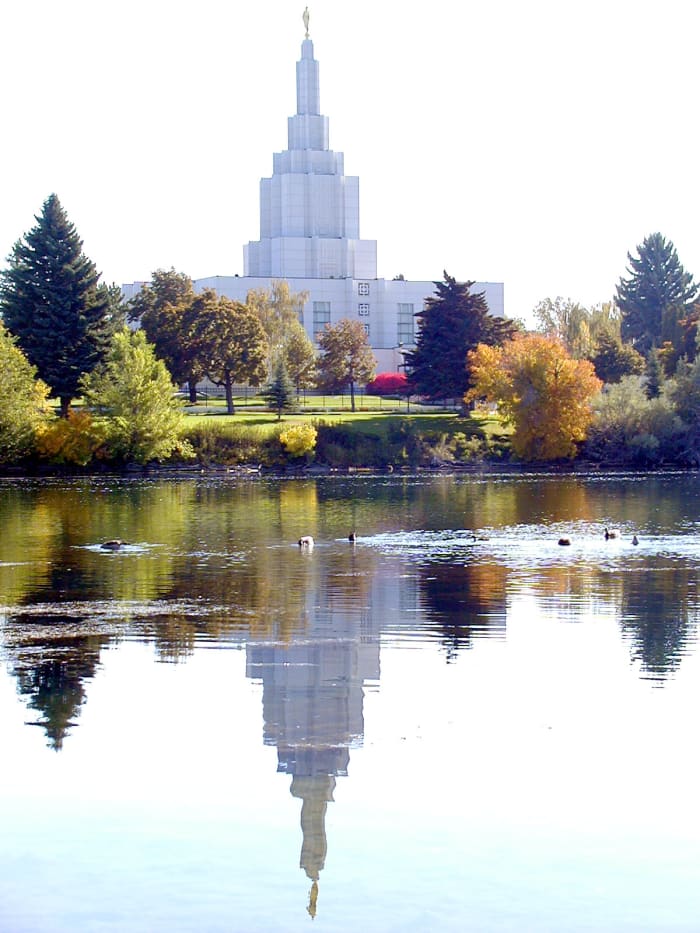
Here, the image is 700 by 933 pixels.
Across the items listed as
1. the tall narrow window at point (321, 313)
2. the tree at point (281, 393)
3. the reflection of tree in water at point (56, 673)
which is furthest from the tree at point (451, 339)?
the reflection of tree in water at point (56, 673)

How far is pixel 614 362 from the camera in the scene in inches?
4321

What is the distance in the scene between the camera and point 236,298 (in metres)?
145

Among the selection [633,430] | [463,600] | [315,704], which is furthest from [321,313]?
[315,704]

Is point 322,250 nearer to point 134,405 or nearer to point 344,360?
point 344,360

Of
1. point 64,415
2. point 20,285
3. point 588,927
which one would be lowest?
point 588,927

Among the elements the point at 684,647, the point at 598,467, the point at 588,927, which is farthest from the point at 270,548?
the point at 598,467

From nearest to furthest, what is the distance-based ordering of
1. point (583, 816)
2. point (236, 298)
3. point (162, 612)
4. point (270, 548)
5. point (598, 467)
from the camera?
point (583, 816)
point (162, 612)
point (270, 548)
point (598, 467)
point (236, 298)

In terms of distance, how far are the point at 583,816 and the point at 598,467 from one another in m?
77.6

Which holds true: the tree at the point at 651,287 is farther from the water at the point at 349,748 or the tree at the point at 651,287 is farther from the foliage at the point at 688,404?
the water at the point at 349,748

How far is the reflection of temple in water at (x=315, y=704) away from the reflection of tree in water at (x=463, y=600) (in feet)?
5.04

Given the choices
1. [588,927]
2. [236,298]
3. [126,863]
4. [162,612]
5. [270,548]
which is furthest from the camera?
[236,298]

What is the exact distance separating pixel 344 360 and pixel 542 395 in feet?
97.5

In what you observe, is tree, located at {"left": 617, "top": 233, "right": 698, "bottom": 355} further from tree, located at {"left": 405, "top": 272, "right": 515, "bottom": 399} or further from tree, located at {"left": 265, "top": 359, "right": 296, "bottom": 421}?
tree, located at {"left": 265, "top": 359, "right": 296, "bottom": 421}

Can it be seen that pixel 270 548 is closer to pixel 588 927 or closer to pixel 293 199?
pixel 588 927
